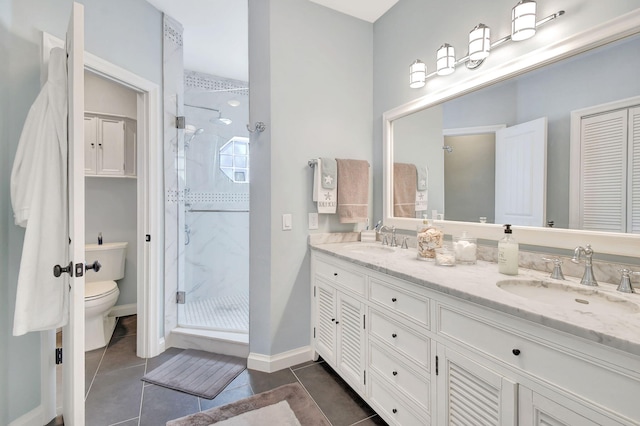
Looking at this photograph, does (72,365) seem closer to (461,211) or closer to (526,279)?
(526,279)

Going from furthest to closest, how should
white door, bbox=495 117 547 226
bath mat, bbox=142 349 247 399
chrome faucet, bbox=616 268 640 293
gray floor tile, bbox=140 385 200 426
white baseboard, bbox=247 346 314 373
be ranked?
white baseboard, bbox=247 346 314 373 → bath mat, bbox=142 349 247 399 → gray floor tile, bbox=140 385 200 426 → white door, bbox=495 117 547 226 → chrome faucet, bbox=616 268 640 293

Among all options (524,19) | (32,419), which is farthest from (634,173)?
(32,419)

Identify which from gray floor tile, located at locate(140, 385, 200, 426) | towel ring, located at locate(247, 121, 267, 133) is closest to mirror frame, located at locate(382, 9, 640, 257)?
towel ring, located at locate(247, 121, 267, 133)

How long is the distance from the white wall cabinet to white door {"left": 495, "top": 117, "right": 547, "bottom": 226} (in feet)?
10.5

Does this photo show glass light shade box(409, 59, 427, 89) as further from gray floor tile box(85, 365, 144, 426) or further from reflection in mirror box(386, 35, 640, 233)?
gray floor tile box(85, 365, 144, 426)

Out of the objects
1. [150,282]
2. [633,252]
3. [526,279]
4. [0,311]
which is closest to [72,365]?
[0,311]

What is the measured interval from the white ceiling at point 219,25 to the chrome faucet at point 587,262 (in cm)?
209

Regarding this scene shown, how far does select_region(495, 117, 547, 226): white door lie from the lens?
1.38 metres

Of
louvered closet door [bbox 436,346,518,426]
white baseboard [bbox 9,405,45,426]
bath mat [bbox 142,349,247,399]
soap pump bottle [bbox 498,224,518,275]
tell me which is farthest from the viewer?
bath mat [bbox 142,349,247,399]

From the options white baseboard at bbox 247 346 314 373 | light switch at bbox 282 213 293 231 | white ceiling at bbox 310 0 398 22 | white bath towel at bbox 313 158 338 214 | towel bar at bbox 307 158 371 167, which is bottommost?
white baseboard at bbox 247 346 314 373

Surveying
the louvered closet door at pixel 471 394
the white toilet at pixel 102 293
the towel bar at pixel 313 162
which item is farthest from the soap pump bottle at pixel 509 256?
the white toilet at pixel 102 293

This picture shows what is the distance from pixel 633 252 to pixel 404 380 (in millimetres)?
1037

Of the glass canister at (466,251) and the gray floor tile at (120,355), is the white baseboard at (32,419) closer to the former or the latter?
the gray floor tile at (120,355)

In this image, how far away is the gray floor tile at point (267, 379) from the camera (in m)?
1.89
